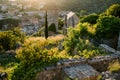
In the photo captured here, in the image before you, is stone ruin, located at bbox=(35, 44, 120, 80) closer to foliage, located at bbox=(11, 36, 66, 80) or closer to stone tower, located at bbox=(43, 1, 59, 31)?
foliage, located at bbox=(11, 36, 66, 80)

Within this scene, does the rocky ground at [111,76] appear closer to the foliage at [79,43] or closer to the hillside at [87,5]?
the foliage at [79,43]

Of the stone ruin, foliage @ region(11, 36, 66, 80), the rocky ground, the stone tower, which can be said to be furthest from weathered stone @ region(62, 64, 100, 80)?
the stone tower

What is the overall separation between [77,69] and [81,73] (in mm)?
546

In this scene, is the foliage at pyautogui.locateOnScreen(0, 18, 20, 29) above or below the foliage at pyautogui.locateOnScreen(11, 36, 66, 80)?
below

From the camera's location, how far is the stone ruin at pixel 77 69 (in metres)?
10.8

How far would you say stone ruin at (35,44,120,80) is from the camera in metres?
10.8

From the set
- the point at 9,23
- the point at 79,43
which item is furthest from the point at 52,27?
the point at 9,23

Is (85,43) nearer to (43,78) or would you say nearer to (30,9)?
(43,78)

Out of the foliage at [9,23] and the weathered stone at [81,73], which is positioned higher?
the weathered stone at [81,73]

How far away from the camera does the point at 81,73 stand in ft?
35.9

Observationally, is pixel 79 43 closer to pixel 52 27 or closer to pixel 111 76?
pixel 111 76

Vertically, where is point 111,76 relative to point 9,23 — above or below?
above

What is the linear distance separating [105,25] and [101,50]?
15.3 ft

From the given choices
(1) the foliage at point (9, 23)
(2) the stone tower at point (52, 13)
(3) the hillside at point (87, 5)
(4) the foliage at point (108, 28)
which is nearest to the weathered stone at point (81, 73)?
(4) the foliage at point (108, 28)
